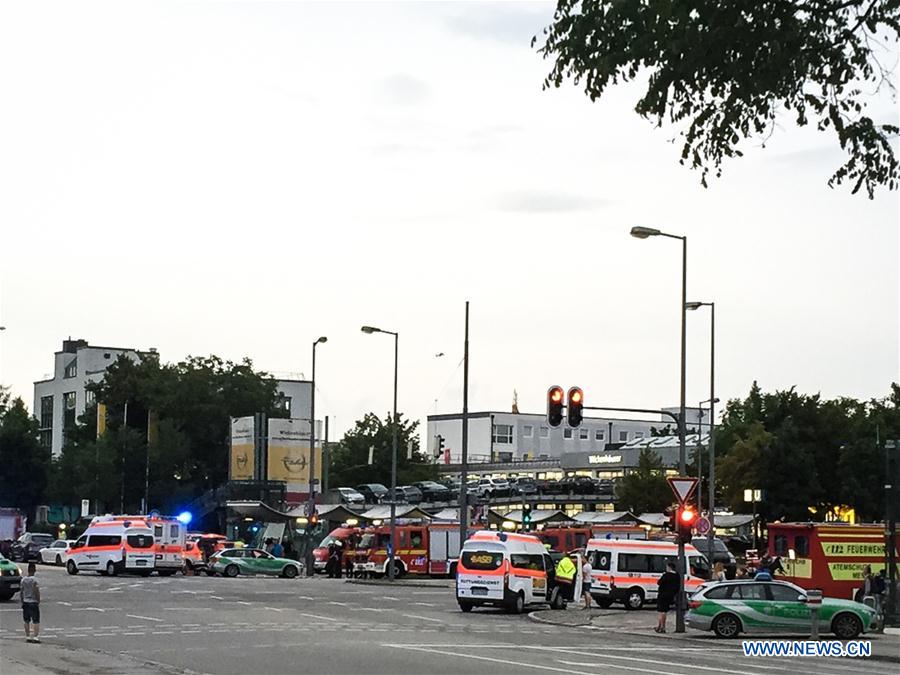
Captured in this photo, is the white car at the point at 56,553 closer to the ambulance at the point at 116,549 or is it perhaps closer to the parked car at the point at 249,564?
the ambulance at the point at 116,549

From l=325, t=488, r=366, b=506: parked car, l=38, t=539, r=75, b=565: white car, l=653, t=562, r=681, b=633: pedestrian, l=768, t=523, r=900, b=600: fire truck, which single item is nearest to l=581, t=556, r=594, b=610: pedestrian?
l=768, t=523, r=900, b=600: fire truck

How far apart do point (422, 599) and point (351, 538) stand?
24.6m

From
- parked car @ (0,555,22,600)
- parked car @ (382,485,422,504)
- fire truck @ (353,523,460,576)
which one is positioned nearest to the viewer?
parked car @ (0,555,22,600)

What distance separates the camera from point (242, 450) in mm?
103125

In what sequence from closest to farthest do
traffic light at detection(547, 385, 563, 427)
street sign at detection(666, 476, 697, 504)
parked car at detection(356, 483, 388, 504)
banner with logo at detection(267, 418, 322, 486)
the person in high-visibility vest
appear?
street sign at detection(666, 476, 697, 504) < traffic light at detection(547, 385, 563, 427) < the person in high-visibility vest < banner with logo at detection(267, 418, 322, 486) < parked car at detection(356, 483, 388, 504)

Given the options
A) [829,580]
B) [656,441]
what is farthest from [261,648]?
[656,441]

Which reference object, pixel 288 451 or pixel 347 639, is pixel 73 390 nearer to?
pixel 288 451

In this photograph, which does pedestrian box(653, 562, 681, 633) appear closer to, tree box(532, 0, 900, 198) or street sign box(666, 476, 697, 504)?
street sign box(666, 476, 697, 504)

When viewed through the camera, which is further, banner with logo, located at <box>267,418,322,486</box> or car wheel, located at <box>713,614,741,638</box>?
banner with logo, located at <box>267,418,322,486</box>

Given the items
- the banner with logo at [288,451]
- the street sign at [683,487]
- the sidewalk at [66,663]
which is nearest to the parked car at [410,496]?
the banner with logo at [288,451]

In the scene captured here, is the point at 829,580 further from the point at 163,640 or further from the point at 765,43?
the point at 765,43

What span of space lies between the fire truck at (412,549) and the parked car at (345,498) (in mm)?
38279

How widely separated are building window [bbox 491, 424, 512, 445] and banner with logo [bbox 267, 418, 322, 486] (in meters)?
85.9

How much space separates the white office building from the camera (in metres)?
159
